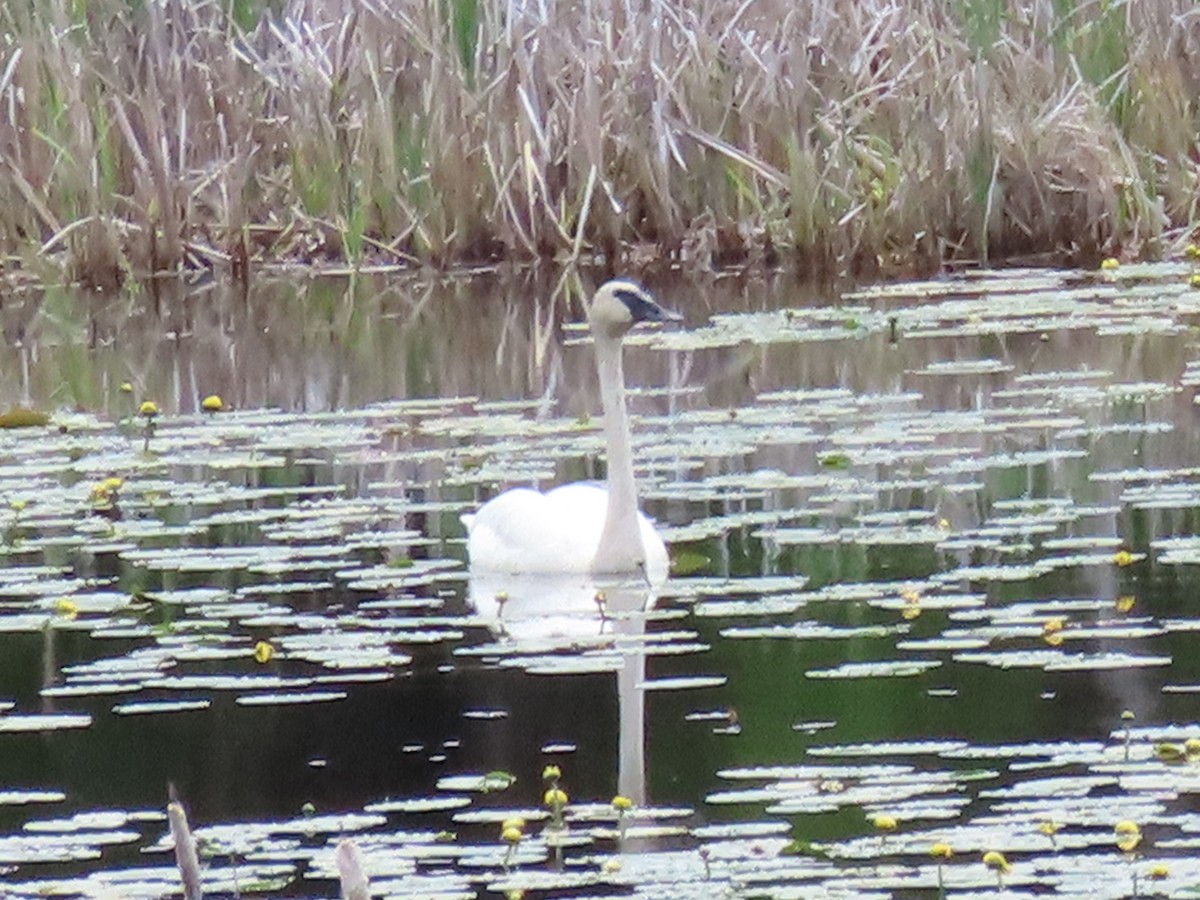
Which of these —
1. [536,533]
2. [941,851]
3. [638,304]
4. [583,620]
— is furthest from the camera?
[638,304]

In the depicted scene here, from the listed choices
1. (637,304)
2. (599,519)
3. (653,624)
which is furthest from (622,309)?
(653,624)

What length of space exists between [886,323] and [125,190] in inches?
173

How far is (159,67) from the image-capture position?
14250 millimetres

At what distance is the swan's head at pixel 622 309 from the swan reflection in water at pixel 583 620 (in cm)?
66

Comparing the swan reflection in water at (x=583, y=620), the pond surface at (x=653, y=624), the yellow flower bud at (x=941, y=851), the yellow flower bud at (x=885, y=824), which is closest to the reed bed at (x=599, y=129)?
the pond surface at (x=653, y=624)

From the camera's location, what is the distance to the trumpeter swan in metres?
7.42

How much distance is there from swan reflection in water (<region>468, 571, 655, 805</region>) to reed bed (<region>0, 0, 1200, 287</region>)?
620cm

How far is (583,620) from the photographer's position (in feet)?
23.0

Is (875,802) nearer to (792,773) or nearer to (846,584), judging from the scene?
(792,773)

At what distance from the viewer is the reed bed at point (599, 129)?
1361 centimetres

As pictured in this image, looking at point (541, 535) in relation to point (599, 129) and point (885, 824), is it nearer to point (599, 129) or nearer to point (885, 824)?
point (885, 824)

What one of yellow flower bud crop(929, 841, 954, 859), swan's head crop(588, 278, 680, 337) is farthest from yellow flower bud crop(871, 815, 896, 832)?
swan's head crop(588, 278, 680, 337)

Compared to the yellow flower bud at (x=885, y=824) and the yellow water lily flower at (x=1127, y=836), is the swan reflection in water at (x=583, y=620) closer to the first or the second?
the yellow flower bud at (x=885, y=824)

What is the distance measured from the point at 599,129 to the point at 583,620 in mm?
6998
